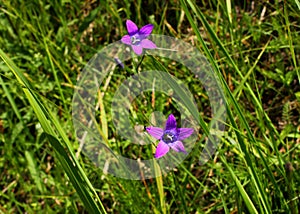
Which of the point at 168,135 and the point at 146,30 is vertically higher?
the point at 146,30

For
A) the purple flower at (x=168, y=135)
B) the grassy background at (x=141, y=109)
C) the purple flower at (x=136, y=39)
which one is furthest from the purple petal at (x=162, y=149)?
the grassy background at (x=141, y=109)

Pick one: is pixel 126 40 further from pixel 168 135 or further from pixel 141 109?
pixel 141 109

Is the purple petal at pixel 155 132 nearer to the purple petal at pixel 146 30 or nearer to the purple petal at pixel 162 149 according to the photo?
the purple petal at pixel 162 149

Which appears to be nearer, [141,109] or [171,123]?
[171,123]

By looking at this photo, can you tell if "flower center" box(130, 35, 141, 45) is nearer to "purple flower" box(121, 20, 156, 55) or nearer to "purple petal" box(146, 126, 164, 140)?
"purple flower" box(121, 20, 156, 55)

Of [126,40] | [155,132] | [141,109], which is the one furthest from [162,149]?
[141,109]

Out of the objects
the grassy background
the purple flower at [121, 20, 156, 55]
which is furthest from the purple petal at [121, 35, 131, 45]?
the grassy background

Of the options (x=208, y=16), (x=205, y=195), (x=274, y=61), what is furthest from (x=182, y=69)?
(x=205, y=195)
